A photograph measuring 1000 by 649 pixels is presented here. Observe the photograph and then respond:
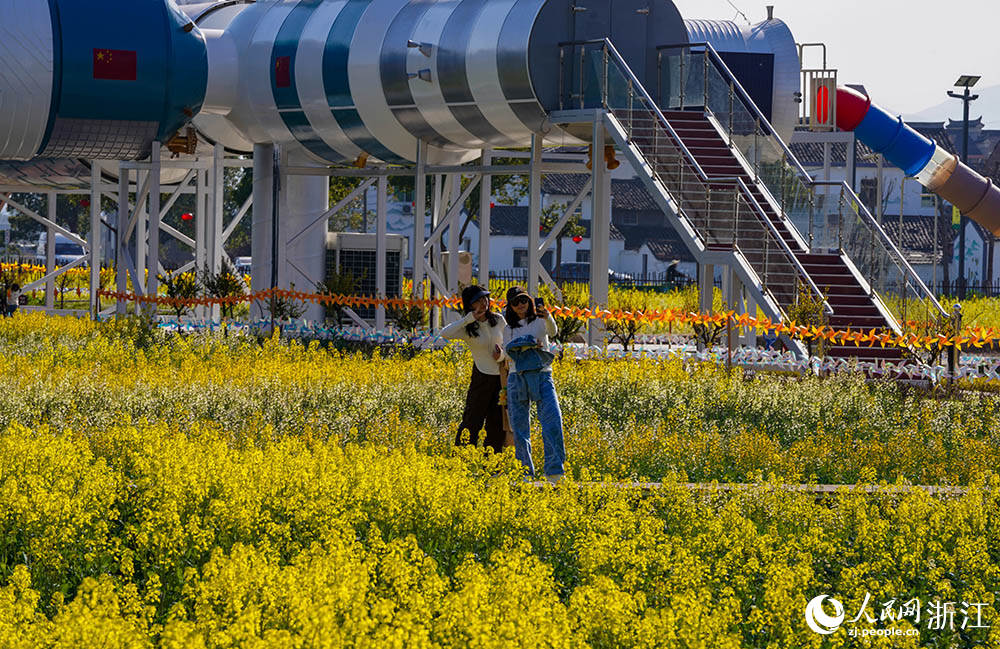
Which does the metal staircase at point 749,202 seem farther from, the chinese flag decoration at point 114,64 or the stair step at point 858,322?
the chinese flag decoration at point 114,64

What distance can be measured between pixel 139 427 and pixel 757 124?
14.2 m

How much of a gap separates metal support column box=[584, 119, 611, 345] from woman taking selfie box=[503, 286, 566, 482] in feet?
36.5

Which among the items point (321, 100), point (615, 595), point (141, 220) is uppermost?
point (321, 100)

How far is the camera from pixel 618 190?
9250 cm

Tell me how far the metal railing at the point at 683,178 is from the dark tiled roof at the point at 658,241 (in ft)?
207

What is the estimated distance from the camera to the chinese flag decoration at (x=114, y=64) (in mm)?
24134

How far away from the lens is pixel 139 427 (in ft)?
42.1

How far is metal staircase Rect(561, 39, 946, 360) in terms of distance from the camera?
69.5 ft

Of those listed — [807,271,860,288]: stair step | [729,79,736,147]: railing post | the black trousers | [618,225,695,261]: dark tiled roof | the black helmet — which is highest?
[729,79,736,147]: railing post

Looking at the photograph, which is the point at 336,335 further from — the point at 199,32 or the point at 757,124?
the point at 757,124

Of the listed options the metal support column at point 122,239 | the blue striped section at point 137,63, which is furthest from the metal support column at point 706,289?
the metal support column at point 122,239

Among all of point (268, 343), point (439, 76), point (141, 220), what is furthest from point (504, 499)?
point (141, 220)

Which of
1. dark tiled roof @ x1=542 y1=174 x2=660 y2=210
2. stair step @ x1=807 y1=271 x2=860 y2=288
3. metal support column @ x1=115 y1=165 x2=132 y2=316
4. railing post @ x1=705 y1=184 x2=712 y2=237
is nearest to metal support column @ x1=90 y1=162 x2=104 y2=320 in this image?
metal support column @ x1=115 y1=165 x2=132 y2=316

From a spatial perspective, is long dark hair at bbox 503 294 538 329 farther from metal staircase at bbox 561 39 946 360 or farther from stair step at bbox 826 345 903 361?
stair step at bbox 826 345 903 361
